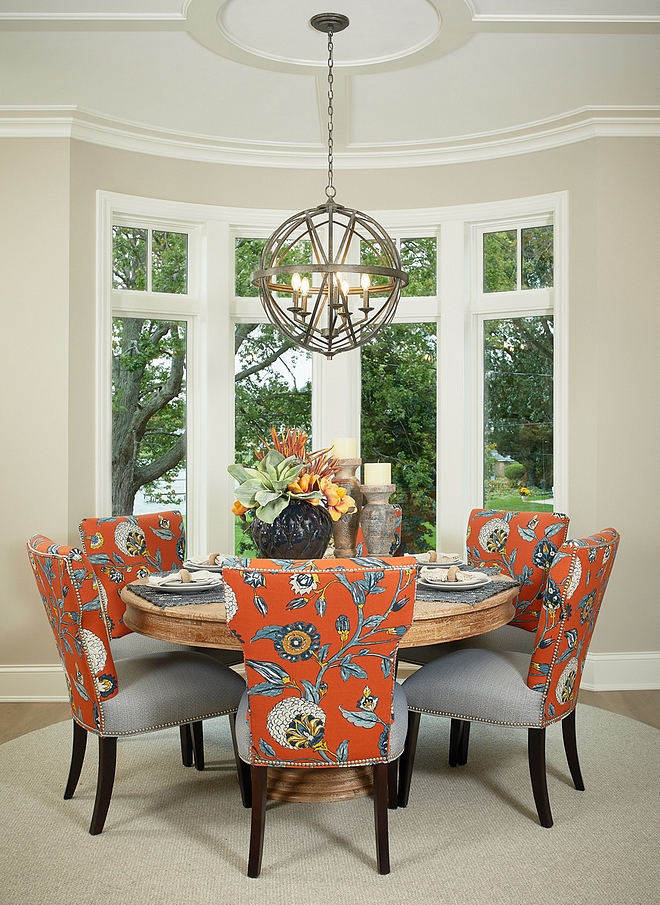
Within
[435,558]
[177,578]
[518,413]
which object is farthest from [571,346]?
[177,578]

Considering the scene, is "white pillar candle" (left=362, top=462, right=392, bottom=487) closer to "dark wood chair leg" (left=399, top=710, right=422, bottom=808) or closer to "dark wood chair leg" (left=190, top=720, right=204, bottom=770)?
"dark wood chair leg" (left=399, top=710, right=422, bottom=808)

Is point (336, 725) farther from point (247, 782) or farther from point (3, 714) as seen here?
point (3, 714)

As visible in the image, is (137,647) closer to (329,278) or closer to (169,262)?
(329,278)

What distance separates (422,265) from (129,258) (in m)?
1.67

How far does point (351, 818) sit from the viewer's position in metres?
2.66

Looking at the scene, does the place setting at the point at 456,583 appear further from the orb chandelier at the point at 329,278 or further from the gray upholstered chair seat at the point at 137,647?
the gray upholstered chair seat at the point at 137,647

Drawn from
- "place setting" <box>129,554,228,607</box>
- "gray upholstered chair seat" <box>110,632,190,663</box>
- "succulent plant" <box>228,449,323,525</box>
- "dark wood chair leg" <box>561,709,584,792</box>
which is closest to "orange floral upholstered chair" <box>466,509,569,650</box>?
"dark wood chair leg" <box>561,709,584,792</box>

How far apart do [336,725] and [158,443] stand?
103 inches

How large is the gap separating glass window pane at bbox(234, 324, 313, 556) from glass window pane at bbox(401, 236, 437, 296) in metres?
0.75

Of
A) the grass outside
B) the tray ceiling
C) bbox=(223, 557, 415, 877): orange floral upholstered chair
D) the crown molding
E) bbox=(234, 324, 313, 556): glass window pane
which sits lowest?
bbox=(223, 557, 415, 877): orange floral upholstered chair

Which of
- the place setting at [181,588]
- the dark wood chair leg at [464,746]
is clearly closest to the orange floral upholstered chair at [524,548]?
the dark wood chair leg at [464,746]

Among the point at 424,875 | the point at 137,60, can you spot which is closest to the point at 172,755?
the point at 424,875

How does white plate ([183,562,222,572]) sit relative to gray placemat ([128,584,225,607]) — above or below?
above

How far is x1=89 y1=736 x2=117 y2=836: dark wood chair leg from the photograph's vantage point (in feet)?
8.17
